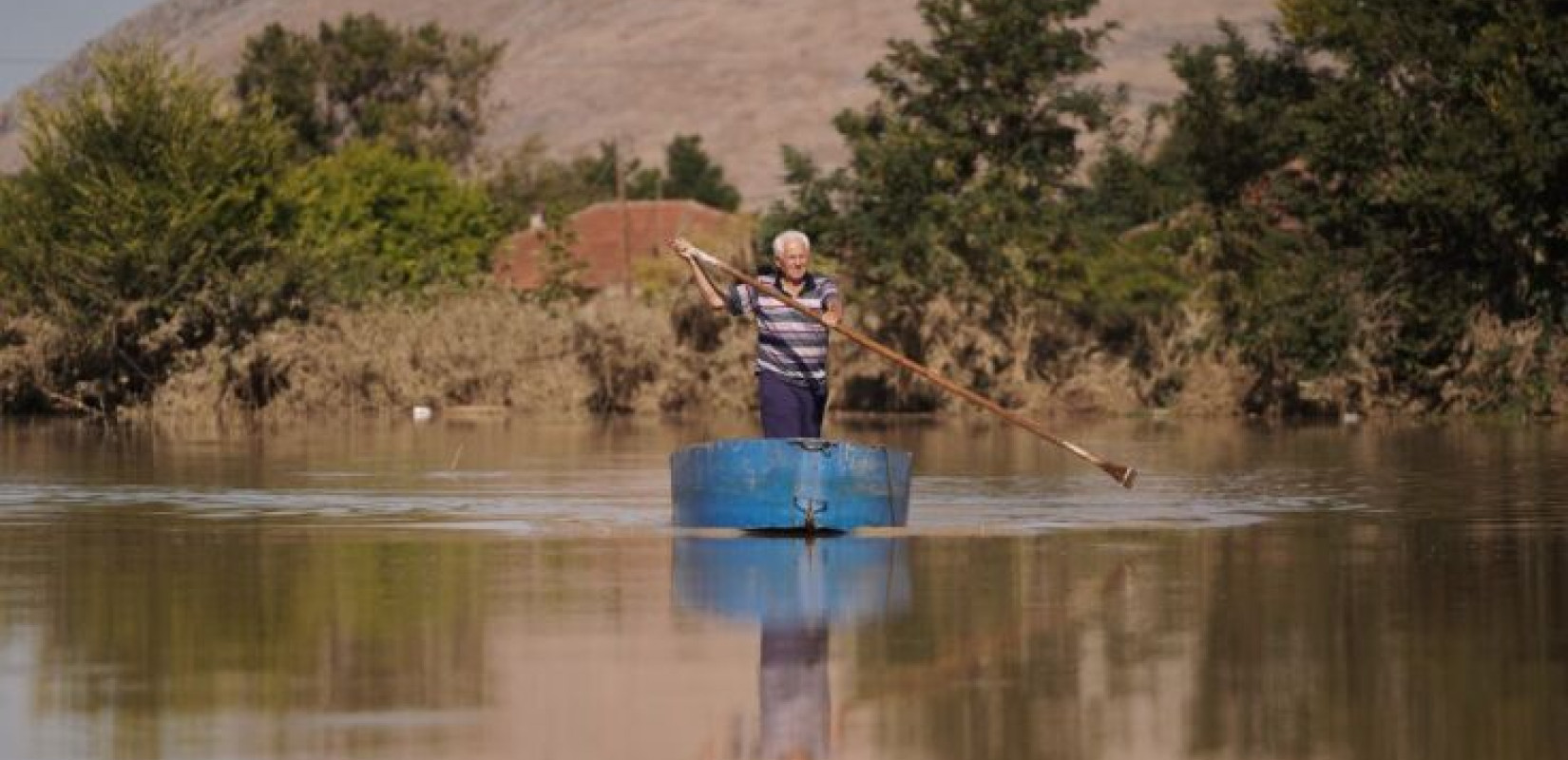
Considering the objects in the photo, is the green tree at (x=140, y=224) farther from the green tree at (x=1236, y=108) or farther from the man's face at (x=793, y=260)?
the man's face at (x=793, y=260)

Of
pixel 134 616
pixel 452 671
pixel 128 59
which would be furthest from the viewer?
pixel 128 59

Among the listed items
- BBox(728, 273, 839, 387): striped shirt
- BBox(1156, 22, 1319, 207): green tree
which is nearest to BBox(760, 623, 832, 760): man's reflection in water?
BBox(728, 273, 839, 387): striped shirt

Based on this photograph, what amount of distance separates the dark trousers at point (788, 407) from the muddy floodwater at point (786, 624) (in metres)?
1.04

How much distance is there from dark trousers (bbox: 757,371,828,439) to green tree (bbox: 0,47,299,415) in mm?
32940

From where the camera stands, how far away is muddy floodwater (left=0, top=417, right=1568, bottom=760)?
36.4 feet

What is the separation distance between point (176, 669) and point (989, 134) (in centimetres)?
5008

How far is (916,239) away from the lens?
5847 centimetres

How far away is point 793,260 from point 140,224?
33.2 m

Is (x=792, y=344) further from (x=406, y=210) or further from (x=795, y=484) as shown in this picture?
(x=406, y=210)

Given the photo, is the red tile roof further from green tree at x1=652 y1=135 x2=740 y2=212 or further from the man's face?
the man's face

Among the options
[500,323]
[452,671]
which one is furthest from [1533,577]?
[500,323]

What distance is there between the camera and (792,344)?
22.0 m

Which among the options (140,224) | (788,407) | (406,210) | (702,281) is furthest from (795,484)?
(406,210)

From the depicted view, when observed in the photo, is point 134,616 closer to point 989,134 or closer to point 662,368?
point 662,368
